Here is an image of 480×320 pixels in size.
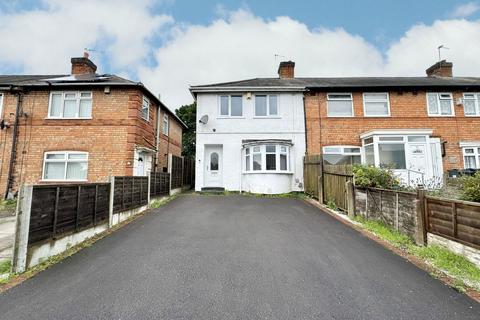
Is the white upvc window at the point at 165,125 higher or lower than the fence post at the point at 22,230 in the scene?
higher

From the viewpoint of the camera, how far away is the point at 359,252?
492 centimetres

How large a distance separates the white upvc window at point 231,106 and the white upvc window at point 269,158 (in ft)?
8.32

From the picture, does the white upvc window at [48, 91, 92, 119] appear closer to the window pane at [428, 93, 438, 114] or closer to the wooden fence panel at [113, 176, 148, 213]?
the wooden fence panel at [113, 176, 148, 213]

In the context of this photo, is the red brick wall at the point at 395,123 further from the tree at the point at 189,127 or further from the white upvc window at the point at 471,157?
the tree at the point at 189,127

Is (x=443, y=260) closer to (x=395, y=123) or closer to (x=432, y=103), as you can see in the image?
(x=395, y=123)

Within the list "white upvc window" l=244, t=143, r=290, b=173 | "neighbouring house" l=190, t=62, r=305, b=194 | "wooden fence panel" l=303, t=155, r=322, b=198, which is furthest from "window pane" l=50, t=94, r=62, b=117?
"wooden fence panel" l=303, t=155, r=322, b=198

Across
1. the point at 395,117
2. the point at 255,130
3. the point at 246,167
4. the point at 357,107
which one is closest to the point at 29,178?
the point at 246,167

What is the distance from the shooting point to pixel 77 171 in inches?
459

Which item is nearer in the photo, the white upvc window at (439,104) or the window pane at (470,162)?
the window pane at (470,162)

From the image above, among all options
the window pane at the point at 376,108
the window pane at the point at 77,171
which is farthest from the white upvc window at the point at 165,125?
the window pane at the point at 376,108

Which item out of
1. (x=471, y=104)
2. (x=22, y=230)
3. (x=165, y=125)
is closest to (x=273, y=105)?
(x=165, y=125)

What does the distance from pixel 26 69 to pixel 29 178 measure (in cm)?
1257

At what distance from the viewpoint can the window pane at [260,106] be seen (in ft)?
46.8

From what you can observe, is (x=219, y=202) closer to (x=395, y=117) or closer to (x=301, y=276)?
(x=301, y=276)
